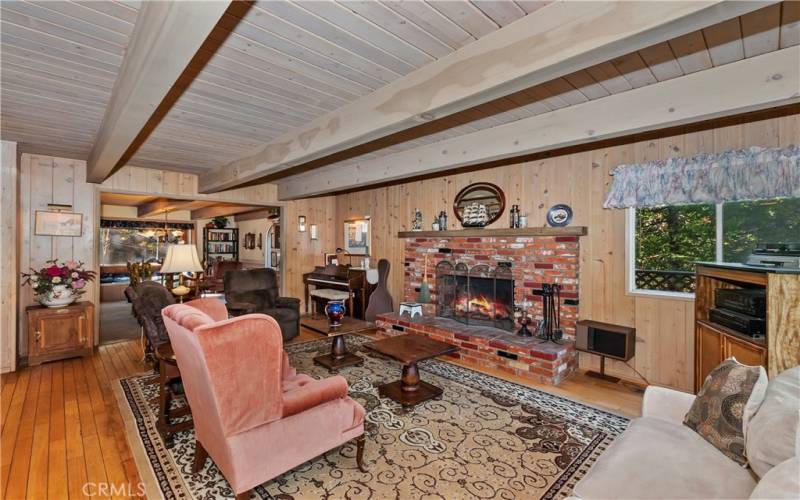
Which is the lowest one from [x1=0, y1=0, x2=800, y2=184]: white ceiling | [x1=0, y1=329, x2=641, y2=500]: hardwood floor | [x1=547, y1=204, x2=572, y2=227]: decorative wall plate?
[x1=0, y1=329, x2=641, y2=500]: hardwood floor

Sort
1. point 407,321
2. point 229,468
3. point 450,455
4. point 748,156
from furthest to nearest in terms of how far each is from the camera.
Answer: point 407,321 → point 748,156 → point 450,455 → point 229,468

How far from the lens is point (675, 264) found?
3406 mm

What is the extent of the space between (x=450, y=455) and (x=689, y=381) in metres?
2.48

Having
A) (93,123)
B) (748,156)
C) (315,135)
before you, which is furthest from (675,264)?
(93,123)

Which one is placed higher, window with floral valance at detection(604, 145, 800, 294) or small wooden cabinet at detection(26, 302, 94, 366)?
window with floral valance at detection(604, 145, 800, 294)

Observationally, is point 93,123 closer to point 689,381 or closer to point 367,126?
point 367,126

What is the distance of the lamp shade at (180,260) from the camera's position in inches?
155

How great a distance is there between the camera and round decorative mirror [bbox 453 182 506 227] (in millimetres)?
4539

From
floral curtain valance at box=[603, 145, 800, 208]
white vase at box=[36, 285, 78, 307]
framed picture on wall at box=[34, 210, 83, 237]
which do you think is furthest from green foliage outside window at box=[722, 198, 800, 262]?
framed picture on wall at box=[34, 210, 83, 237]

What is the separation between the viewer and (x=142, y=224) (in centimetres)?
970

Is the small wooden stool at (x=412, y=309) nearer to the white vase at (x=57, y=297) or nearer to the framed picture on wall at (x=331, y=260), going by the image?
the framed picture on wall at (x=331, y=260)

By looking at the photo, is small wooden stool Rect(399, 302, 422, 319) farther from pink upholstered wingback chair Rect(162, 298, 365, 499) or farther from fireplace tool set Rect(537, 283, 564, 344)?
pink upholstered wingback chair Rect(162, 298, 365, 499)

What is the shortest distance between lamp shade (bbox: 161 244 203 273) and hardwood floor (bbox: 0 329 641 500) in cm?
109

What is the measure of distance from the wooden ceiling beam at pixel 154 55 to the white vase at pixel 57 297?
2563 millimetres
